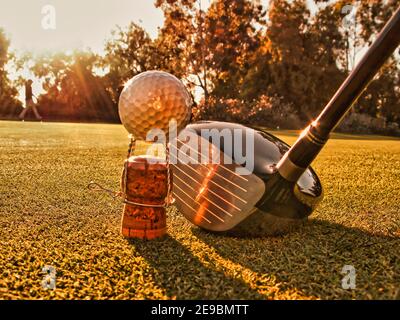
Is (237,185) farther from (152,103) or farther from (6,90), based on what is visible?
(6,90)

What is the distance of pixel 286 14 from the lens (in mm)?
44781

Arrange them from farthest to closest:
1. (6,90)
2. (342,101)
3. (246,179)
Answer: (6,90)
(246,179)
(342,101)

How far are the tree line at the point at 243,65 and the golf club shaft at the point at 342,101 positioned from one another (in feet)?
90.9

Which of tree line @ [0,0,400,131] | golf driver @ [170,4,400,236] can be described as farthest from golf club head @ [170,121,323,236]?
tree line @ [0,0,400,131]

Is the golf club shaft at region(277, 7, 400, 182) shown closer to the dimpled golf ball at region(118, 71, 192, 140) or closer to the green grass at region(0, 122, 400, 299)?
the green grass at region(0, 122, 400, 299)

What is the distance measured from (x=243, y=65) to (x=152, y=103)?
37.7 meters

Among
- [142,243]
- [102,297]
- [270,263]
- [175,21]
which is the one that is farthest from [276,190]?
[175,21]

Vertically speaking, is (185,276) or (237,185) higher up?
(237,185)

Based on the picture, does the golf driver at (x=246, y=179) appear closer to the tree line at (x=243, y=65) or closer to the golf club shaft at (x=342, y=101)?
the golf club shaft at (x=342, y=101)

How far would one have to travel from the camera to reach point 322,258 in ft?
7.82

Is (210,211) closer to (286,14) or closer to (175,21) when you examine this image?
(175,21)

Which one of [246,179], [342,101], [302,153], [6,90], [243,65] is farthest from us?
[6,90]

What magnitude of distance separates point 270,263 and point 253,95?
4116 centimetres

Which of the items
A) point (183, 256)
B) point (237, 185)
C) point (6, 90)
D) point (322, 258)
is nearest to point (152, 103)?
point (237, 185)
